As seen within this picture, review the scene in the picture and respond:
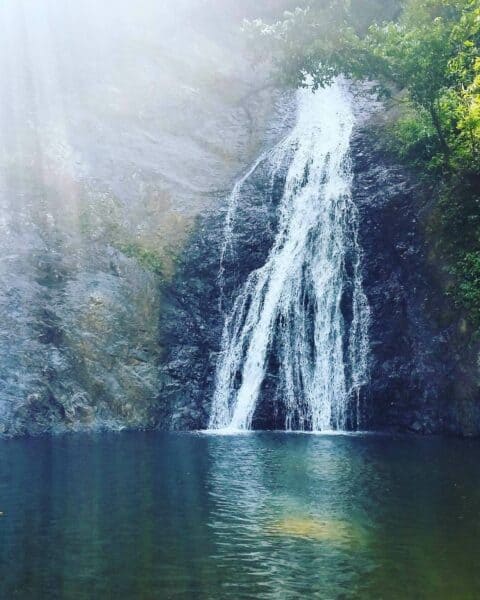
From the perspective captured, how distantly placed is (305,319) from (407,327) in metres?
4.30

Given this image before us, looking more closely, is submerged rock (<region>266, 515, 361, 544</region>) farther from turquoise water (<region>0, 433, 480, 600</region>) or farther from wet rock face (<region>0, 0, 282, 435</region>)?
wet rock face (<region>0, 0, 282, 435</region>)

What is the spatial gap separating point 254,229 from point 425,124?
30.2 feet

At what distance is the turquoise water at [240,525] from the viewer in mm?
7961

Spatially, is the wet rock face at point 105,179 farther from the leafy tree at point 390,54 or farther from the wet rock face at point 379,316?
the leafy tree at point 390,54

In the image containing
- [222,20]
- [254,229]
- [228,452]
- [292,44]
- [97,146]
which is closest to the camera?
[228,452]

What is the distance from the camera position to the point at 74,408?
24.2 meters

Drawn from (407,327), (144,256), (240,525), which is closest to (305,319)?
(407,327)

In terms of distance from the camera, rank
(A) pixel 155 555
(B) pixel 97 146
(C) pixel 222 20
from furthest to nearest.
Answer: (C) pixel 222 20 < (B) pixel 97 146 < (A) pixel 155 555

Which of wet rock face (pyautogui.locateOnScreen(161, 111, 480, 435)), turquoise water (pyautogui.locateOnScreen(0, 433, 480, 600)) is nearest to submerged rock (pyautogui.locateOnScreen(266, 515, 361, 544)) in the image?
turquoise water (pyautogui.locateOnScreen(0, 433, 480, 600))

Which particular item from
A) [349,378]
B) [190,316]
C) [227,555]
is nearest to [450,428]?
[349,378]

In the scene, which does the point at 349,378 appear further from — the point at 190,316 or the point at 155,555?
the point at 155,555

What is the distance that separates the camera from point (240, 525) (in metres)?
10.6

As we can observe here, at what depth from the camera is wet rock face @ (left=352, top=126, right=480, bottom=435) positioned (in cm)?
2400

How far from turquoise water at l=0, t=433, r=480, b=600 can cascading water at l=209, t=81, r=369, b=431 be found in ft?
24.0
